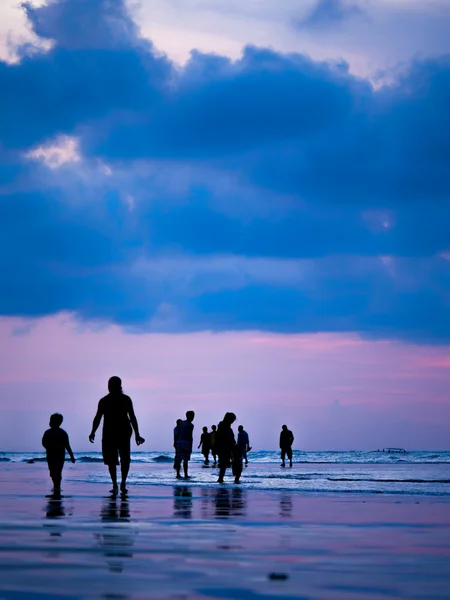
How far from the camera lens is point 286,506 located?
15.6m

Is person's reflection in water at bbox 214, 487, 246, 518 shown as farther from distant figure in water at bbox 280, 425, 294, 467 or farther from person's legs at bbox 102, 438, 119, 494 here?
distant figure in water at bbox 280, 425, 294, 467

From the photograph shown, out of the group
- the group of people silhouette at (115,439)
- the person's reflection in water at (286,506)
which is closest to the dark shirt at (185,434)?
the group of people silhouette at (115,439)

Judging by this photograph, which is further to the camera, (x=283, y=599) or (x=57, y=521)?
(x=57, y=521)

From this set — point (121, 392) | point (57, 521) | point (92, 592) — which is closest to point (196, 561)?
point (92, 592)

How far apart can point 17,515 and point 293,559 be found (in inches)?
220

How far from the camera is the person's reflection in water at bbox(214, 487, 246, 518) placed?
1341cm

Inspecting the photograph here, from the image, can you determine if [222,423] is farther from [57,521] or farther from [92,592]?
[92,592]

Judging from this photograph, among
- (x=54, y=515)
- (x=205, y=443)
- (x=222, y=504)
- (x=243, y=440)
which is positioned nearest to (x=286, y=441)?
(x=205, y=443)

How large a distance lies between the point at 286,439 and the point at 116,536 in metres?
38.0

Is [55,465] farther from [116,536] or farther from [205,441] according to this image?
[205,441]

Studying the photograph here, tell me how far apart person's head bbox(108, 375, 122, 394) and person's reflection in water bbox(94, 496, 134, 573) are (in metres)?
3.58

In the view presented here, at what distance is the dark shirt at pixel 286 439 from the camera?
153 feet

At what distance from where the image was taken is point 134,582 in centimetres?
625

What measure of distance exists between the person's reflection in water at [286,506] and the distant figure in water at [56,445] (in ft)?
15.2
